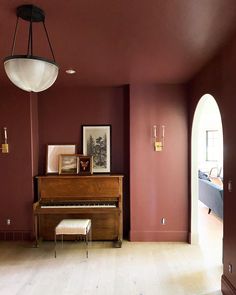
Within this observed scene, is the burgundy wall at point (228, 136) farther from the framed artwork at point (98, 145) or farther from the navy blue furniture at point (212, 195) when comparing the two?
the navy blue furniture at point (212, 195)

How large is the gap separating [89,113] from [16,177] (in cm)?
160

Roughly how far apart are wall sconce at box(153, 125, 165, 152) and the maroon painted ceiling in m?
1.02

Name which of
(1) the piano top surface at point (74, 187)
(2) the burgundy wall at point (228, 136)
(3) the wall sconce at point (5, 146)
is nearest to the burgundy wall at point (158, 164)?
(1) the piano top surface at point (74, 187)

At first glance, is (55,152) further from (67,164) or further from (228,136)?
(228,136)

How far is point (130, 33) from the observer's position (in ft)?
7.53

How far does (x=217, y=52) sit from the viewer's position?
9.14ft

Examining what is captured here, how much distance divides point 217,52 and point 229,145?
3.34 feet

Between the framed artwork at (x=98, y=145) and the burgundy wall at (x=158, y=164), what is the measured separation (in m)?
0.46

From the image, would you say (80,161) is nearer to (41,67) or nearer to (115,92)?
(115,92)

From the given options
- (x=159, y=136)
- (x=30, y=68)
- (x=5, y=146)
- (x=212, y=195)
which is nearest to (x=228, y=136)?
(x=159, y=136)

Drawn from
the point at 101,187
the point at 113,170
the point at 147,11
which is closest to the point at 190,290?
the point at 101,187

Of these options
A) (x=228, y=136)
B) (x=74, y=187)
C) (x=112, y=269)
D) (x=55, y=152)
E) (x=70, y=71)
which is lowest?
(x=112, y=269)

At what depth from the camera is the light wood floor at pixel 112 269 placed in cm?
283

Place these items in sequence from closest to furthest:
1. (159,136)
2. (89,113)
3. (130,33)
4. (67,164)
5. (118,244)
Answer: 1. (130,33)
2. (118,244)
3. (159,136)
4. (67,164)
5. (89,113)
